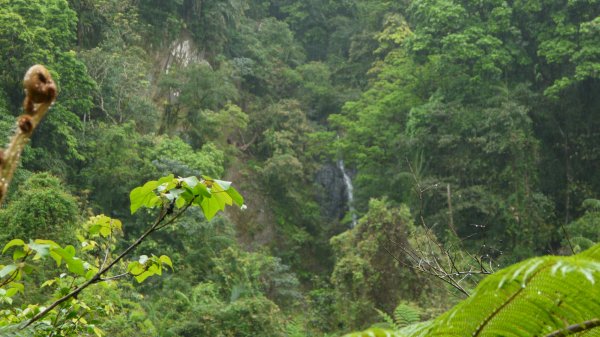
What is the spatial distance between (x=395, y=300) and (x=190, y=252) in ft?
12.9

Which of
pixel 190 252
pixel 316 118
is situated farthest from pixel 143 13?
pixel 190 252

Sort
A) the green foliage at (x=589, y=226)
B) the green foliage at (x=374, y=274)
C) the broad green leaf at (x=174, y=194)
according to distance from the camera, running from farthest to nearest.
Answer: the green foliage at (x=589, y=226) → the green foliage at (x=374, y=274) → the broad green leaf at (x=174, y=194)

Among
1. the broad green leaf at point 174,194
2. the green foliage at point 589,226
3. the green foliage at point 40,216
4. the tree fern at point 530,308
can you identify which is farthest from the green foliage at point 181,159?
the tree fern at point 530,308

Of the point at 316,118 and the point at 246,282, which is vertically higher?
the point at 316,118

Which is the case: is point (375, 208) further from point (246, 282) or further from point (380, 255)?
point (246, 282)

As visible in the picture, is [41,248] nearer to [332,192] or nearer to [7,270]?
[7,270]

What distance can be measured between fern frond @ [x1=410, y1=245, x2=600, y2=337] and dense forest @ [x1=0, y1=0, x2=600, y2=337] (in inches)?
213

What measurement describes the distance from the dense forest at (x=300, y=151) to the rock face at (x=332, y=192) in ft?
Result: 0.14

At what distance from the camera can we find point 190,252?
12.2 metres

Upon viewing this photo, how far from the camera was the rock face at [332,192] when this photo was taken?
1919 centimetres

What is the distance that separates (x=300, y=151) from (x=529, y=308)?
18.0m

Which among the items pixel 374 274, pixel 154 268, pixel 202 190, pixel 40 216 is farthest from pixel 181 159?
pixel 202 190

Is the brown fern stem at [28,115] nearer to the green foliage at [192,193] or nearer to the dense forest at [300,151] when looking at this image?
the green foliage at [192,193]

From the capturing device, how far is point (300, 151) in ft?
62.6
